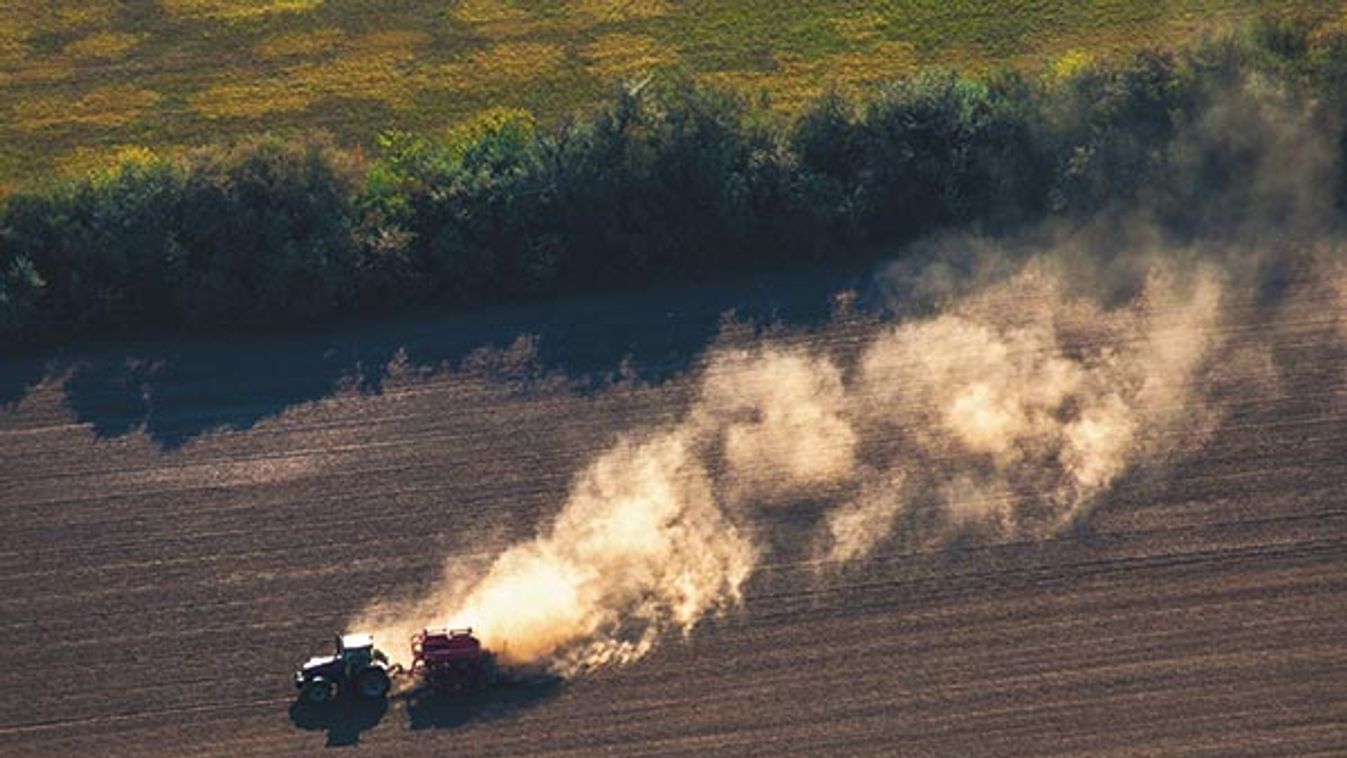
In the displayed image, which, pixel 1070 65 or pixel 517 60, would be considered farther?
pixel 517 60

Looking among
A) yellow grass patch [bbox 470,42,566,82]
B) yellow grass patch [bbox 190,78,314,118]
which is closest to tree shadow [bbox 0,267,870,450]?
yellow grass patch [bbox 190,78,314,118]

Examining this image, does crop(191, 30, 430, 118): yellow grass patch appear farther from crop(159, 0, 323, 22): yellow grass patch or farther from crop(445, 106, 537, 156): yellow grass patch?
crop(159, 0, 323, 22): yellow grass patch

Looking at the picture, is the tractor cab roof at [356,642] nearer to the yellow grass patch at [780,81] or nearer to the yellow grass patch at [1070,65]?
the yellow grass patch at [780,81]

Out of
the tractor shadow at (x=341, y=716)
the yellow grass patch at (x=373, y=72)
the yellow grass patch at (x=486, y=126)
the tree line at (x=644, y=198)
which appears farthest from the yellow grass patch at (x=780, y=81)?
the tractor shadow at (x=341, y=716)

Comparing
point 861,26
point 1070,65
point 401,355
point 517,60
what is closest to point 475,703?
point 401,355

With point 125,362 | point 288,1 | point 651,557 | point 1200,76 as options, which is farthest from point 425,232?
point 1200,76

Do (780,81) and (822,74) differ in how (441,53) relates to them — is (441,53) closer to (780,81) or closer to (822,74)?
(780,81)

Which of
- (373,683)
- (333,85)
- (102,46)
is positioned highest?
(102,46)
